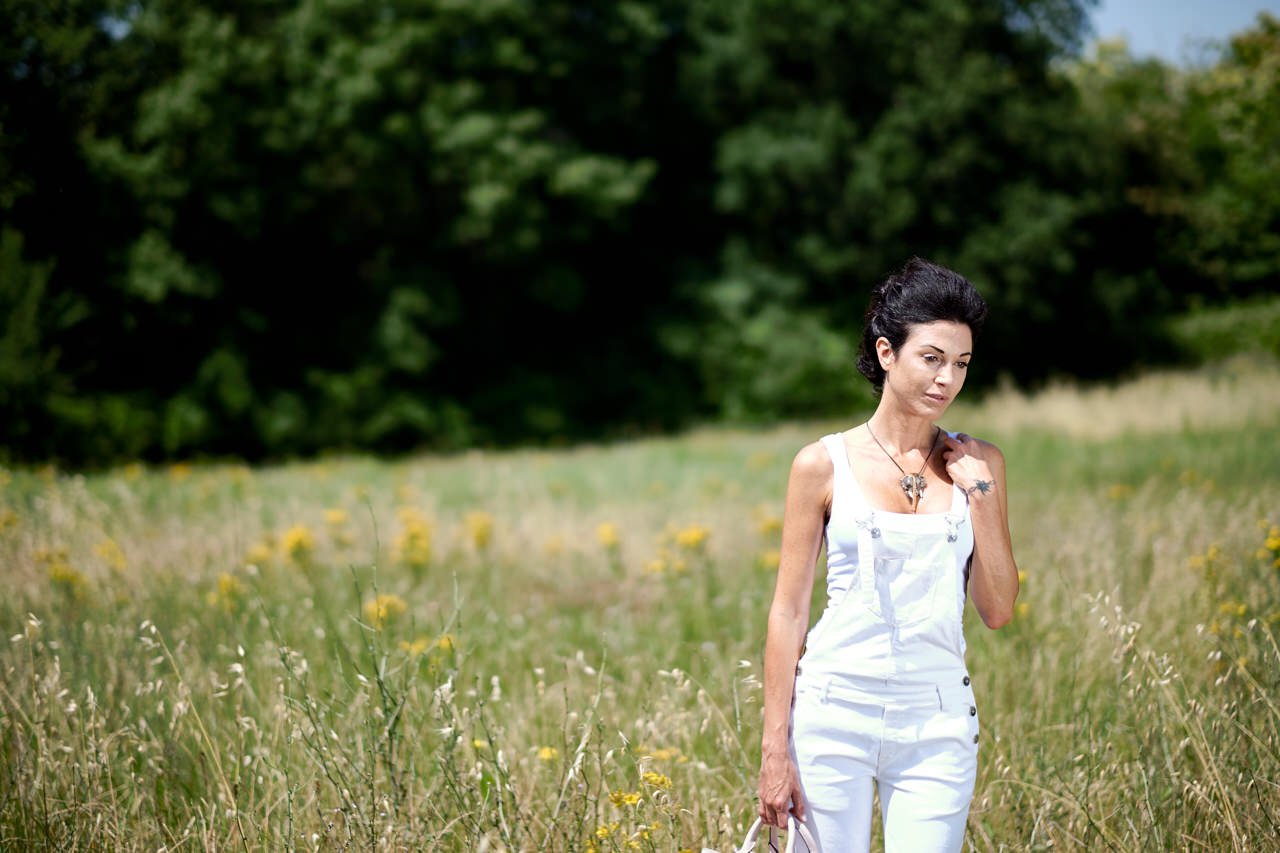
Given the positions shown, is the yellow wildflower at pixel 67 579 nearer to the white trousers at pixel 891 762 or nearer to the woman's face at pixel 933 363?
the white trousers at pixel 891 762

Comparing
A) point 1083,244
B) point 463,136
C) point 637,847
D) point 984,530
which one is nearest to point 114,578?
point 637,847

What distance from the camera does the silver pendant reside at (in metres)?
1.96

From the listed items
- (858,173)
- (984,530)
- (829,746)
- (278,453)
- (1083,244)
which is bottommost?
(278,453)

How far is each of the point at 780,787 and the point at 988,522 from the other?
0.75m

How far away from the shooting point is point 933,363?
1.92 m

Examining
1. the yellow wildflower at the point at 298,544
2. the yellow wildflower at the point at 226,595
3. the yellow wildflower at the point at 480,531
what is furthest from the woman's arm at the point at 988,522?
the yellow wildflower at the point at 480,531

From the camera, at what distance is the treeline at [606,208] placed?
52.7ft

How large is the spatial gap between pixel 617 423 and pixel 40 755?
20.5 metres

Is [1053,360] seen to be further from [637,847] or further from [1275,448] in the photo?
[637,847]

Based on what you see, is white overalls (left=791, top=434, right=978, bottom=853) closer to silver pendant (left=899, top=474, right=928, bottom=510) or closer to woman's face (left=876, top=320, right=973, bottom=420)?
silver pendant (left=899, top=474, right=928, bottom=510)

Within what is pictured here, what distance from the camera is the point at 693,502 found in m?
8.34

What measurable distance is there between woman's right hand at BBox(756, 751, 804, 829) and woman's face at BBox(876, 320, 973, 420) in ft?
2.77

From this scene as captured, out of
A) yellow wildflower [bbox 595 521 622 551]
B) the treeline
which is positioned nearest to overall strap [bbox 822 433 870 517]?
yellow wildflower [bbox 595 521 622 551]

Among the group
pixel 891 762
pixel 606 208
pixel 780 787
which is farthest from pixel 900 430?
pixel 606 208
